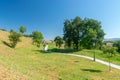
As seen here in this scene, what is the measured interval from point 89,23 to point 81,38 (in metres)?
6.98

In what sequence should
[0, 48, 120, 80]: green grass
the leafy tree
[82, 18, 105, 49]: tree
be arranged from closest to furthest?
[0, 48, 120, 80]: green grass → [82, 18, 105, 49]: tree → the leafy tree

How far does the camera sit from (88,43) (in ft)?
213

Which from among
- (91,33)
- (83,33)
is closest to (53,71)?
(91,33)

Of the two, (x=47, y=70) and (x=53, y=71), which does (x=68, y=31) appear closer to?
(x=47, y=70)

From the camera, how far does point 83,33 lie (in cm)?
6794

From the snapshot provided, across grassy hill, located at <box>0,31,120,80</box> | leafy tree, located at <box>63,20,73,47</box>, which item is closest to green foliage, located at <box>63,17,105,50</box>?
leafy tree, located at <box>63,20,73,47</box>

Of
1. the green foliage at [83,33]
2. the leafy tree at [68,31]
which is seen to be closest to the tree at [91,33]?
the green foliage at [83,33]

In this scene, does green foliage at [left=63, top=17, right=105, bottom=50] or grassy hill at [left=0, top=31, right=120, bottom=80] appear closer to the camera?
grassy hill at [left=0, top=31, right=120, bottom=80]

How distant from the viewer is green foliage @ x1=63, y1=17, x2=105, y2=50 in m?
64.6

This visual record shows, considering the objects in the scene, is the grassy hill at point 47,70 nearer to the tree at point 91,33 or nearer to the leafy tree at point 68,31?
the tree at point 91,33

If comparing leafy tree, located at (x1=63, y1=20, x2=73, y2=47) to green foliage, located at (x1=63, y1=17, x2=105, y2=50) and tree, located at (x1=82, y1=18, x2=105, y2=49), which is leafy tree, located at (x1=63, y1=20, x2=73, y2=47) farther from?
tree, located at (x1=82, y1=18, x2=105, y2=49)

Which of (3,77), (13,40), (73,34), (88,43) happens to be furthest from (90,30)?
(3,77)

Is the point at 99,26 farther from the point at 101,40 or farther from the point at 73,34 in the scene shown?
the point at 73,34

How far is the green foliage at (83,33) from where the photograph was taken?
212 feet
